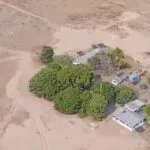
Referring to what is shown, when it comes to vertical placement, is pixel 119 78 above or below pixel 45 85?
below

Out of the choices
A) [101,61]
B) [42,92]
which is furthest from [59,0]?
[42,92]

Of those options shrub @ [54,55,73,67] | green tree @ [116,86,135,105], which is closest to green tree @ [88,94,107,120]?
green tree @ [116,86,135,105]

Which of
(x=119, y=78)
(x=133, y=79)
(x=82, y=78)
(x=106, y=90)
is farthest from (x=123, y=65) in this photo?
(x=106, y=90)

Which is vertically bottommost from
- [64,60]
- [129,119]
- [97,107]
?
[129,119]

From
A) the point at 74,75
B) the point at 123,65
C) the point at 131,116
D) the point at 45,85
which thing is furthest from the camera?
the point at 123,65

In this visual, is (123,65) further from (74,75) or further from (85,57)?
(74,75)

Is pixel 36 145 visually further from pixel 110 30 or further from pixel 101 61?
pixel 110 30

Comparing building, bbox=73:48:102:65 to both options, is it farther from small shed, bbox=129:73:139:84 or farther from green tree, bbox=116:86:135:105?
green tree, bbox=116:86:135:105
